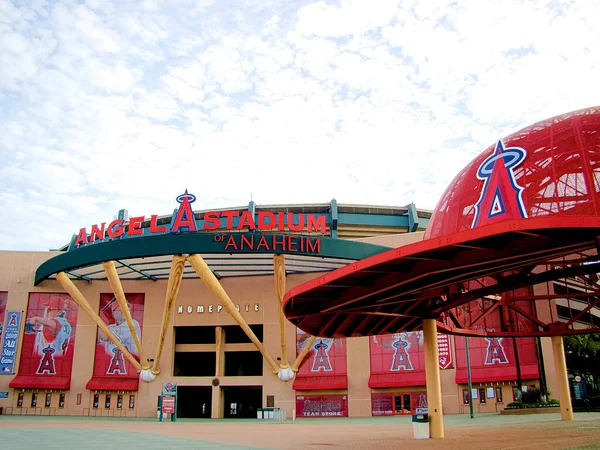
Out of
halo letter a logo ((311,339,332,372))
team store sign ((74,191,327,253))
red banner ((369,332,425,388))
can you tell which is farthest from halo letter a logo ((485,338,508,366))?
team store sign ((74,191,327,253))

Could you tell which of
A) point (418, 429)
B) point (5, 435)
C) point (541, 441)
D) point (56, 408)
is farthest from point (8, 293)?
point (541, 441)

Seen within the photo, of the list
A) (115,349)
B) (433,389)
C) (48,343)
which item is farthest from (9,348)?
(433,389)

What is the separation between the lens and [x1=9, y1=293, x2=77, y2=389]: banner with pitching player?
54219 millimetres

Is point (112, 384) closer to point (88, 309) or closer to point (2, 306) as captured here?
point (88, 309)

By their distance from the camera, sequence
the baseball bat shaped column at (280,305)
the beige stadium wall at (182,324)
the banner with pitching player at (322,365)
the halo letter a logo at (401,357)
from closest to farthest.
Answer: the baseball bat shaped column at (280,305) → the halo letter a logo at (401,357) → the banner with pitching player at (322,365) → the beige stadium wall at (182,324)

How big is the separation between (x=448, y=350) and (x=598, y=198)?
33.5 m

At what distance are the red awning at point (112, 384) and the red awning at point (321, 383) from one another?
1573 centimetres

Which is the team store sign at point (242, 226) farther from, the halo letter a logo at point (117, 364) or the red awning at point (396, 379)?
the red awning at point (396, 379)

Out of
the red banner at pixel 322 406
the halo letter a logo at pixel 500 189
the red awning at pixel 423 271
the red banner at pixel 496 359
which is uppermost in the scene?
the halo letter a logo at pixel 500 189

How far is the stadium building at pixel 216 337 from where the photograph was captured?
46562mm

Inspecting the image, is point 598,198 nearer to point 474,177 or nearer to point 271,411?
point 474,177

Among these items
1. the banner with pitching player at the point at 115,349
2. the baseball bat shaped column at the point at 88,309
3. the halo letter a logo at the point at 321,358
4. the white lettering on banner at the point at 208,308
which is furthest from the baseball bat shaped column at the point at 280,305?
the banner with pitching player at the point at 115,349

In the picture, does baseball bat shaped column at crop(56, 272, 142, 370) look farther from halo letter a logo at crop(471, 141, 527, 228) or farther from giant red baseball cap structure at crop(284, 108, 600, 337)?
halo letter a logo at crop(471, 141, 527, 228)

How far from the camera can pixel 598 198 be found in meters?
17.6
